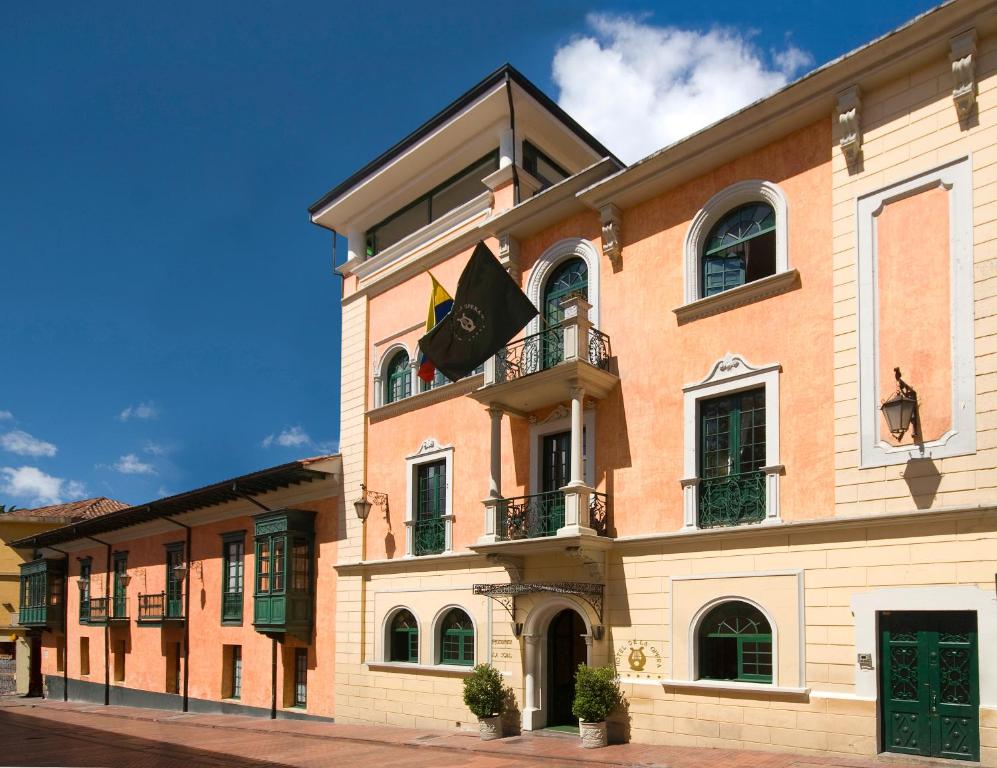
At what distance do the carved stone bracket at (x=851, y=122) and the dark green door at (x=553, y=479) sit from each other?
6.87m

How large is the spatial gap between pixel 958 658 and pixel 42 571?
3723cm

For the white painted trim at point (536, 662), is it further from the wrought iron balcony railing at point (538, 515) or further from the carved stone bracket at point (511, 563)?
the wrought iron balcony railing at point (538, 515)

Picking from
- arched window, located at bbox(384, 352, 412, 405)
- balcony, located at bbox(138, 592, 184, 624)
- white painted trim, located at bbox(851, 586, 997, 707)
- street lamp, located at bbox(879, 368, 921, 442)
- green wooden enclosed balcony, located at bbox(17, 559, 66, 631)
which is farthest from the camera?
green wooden enclosed balcony, located at bbox(17, 559, 66, 631)

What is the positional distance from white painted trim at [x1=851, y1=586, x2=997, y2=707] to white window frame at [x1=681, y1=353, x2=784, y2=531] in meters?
1.76

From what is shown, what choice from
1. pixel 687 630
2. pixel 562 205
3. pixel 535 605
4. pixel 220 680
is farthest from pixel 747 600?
pixel 220 680

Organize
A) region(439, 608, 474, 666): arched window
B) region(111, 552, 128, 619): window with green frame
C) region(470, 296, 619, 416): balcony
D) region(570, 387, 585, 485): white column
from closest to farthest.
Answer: region(570, 387, 585, 485): white column, region(470, 296, 619, 416): balcony, region(439, 608, 474, 666): arched window, region(111, 552, 128, 619): window with green frame

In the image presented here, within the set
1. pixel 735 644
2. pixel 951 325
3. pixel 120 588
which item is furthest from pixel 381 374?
pixel 120 588

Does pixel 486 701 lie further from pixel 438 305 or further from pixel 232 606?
pixel 232 606

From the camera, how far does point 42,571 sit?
39.2 metres

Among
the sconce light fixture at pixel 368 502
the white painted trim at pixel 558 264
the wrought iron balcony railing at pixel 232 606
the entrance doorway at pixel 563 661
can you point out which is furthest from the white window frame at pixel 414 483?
the wrought iron balcony railing at pixel 232 606

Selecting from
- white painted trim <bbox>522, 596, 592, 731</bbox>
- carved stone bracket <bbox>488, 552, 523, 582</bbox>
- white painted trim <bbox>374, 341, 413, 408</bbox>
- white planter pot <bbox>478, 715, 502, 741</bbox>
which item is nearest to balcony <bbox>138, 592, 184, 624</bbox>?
white painted trim <bbox>374, 341, 413, 408</bbox>

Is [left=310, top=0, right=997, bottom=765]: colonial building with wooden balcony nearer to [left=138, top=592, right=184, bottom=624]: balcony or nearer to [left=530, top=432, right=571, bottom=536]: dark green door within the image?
[left=530, top=432, right=571, bottom=536]: dark green door

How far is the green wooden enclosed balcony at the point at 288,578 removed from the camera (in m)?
23.0

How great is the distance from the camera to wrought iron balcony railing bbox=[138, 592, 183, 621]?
29.0 meters
